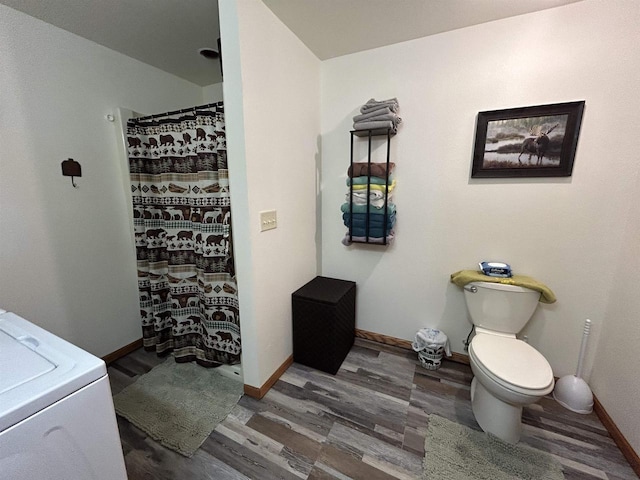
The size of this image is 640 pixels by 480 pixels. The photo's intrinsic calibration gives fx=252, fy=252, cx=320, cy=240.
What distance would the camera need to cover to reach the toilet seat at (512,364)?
1196 millimetres

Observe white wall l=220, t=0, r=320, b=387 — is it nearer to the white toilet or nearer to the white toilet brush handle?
the white toilet

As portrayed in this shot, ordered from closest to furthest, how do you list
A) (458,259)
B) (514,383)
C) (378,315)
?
(514,383) < (458,259) < (378,315)

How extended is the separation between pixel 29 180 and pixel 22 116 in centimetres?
37

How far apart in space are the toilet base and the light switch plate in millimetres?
1555

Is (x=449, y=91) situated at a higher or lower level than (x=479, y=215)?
higher

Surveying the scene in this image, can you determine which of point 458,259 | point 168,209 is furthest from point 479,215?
point 168,209

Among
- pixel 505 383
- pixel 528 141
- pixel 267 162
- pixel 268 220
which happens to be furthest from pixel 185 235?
pixel 528 141

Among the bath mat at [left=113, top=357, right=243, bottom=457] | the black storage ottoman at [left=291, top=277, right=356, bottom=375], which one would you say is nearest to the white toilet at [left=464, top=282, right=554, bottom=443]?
the black storage ottoman at [left=291, top=277, right=356, bottom=375]

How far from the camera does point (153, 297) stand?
1.99m

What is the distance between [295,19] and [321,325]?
1.98 meters

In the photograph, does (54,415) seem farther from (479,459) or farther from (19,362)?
(479,459)

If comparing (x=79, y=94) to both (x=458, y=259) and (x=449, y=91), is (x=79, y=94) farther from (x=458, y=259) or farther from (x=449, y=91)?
(x=458, y=259)

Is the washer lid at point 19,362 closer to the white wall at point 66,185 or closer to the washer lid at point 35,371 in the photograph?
the washer lid at point 35,371

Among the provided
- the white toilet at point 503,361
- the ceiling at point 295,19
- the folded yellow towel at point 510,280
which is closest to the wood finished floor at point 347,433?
the white toilet at point 503,361
